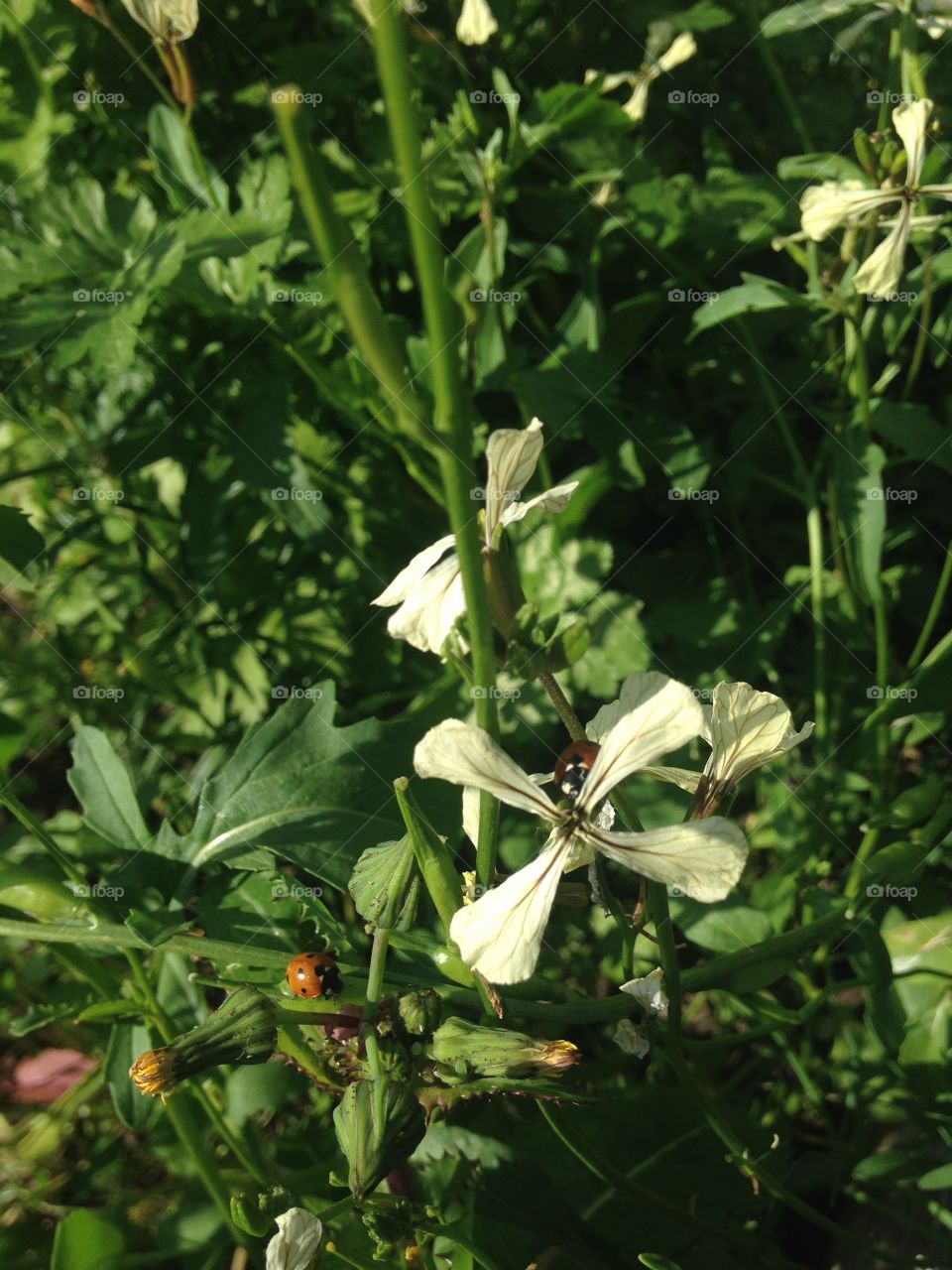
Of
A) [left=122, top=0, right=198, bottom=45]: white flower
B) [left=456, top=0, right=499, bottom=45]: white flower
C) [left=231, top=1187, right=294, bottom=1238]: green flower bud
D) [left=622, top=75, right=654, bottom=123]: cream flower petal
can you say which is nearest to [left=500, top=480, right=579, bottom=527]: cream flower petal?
[left=231, top=1187, right=294, bottom=1238]: green flower bud

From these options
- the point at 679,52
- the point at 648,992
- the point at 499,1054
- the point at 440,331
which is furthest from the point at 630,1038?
the point at 679,52

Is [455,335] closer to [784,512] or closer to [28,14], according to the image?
[784,512]

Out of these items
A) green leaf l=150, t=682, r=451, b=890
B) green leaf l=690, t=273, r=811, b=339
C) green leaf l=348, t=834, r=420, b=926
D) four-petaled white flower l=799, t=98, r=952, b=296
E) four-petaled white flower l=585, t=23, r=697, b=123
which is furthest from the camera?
four-petaled white flower l=585, t=23, r=697, b=123

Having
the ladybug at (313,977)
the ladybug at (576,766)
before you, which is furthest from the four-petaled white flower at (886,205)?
the ladybug at (313,977)

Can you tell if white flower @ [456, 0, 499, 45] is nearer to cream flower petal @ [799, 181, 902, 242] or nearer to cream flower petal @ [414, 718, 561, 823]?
cream flower petal @ [799, 181, 902, 242]

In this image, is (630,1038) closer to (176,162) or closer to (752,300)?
(752,300)

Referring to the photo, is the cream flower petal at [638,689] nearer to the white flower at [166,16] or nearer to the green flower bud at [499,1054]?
the green flower bud at [499,1054]
